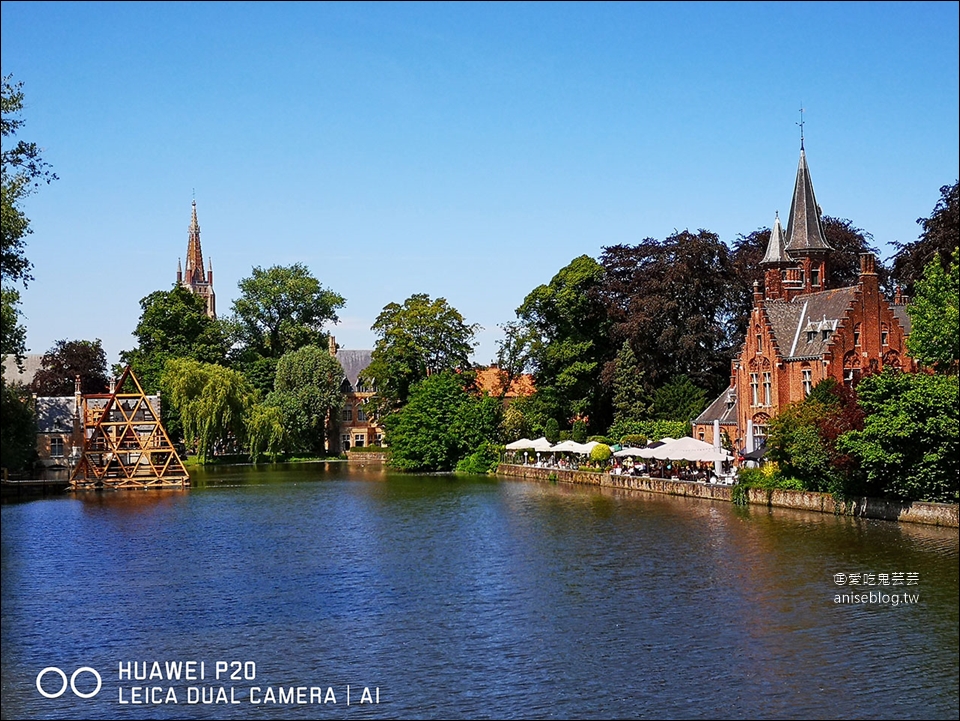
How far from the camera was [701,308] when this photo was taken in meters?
64.0

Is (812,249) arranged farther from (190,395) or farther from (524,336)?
(190,395)

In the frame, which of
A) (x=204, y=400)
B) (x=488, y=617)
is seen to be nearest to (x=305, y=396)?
(x=204, y=400)

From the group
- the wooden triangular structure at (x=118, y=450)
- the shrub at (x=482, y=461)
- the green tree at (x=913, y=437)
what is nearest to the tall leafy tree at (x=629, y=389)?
the shrub at (x=482, y=461)

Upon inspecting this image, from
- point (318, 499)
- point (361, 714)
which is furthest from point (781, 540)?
point (318, 499)

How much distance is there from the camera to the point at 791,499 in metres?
38.8

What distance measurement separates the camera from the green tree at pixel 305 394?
81500 mm

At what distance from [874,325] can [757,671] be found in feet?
109

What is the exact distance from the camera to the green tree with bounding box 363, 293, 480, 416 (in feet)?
250

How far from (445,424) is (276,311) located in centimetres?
2973

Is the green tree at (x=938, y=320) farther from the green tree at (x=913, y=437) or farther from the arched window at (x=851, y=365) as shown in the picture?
the arched window at (x=851, y=365)

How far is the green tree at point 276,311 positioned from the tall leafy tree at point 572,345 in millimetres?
29488

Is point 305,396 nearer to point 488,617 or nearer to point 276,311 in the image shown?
point 276,311

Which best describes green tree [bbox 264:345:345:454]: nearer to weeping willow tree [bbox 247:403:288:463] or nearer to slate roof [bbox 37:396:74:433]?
weeping willow tree [bbox 247:403:288:463]

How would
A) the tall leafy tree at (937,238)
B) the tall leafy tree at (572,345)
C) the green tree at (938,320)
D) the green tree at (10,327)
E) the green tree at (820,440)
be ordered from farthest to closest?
the tall leafy tree at (572,345), the tall leafy tree at (937,238), the green tree at (820,440), the green tree at (938,320), the green tree at (10,327)
